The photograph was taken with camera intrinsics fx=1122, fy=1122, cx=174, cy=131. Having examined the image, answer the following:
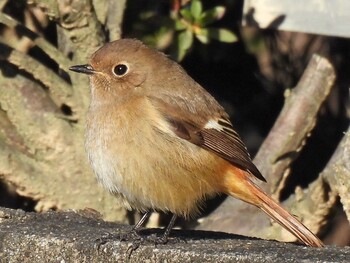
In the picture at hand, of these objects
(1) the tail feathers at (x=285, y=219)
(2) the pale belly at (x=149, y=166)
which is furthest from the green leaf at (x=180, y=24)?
(1) the tail feathers at (x=285, y=219)

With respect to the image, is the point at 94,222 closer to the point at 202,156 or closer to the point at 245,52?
the point at 202,156

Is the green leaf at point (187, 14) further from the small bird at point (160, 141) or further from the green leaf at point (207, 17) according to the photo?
the small bird at point (160, 141)

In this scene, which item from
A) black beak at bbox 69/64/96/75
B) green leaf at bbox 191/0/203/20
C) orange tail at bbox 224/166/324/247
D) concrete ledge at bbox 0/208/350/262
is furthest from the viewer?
green leaf at bbox 191/0/203/20

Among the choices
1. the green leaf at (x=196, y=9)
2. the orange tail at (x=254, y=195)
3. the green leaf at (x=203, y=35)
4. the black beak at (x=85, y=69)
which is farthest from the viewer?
the green leaf at (x=203, y=35)

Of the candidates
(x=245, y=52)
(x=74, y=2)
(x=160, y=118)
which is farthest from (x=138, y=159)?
(x=245, y=52)

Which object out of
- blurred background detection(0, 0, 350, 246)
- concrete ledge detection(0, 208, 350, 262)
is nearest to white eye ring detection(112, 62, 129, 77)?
blurred background detection(0, 0, 350, 246)

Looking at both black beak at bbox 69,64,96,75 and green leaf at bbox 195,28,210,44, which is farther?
green leaf at bbox 195,28,210,44

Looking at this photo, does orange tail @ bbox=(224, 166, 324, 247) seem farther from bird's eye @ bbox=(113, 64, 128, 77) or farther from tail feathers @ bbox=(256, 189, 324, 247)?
bird's eye @ bbox=(113, 64, 128, 77)

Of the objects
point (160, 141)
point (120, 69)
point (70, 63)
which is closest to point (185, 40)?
point (70, 63)
